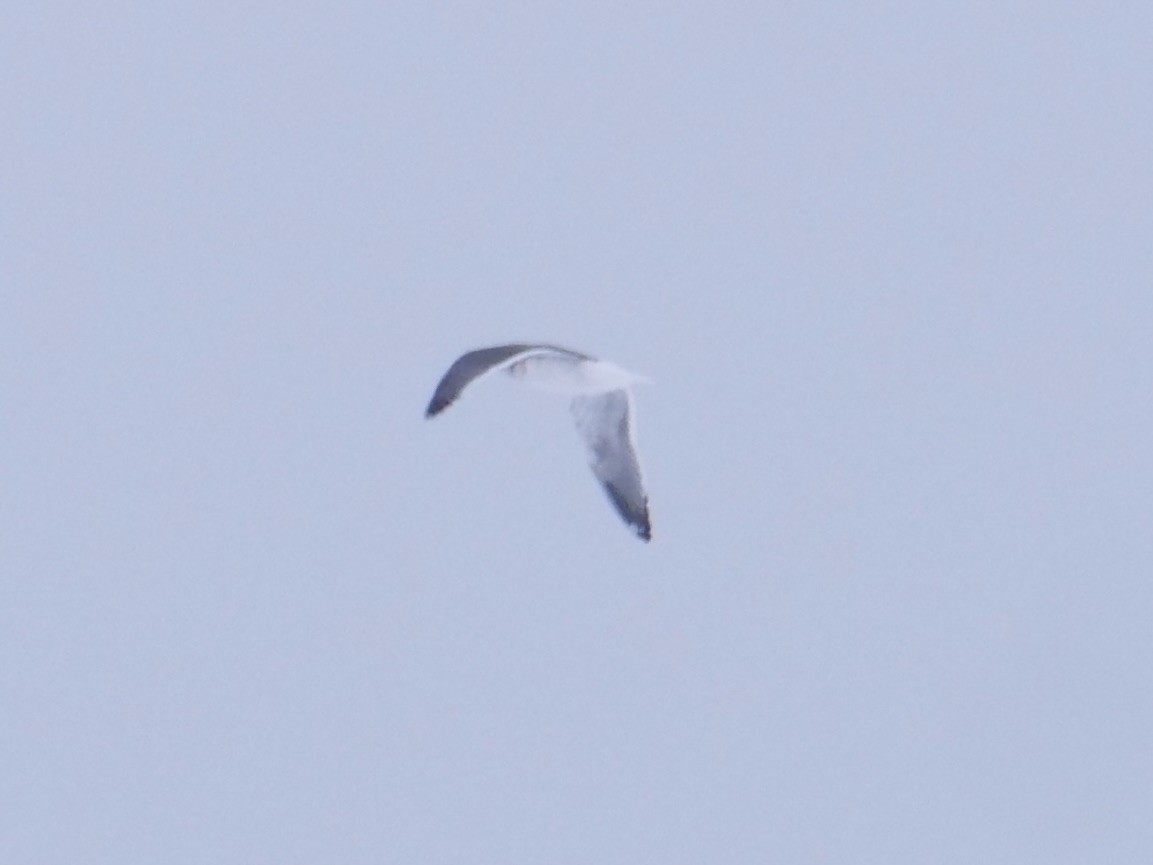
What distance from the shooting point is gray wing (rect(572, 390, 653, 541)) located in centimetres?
2373

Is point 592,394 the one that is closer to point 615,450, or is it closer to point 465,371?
point 615,450

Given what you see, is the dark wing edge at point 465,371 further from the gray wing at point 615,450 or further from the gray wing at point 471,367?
the gray wing at point 615,450

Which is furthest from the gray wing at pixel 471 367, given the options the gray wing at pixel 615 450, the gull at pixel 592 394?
the gray wing at pixel 615 450

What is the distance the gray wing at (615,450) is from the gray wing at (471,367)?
158cm

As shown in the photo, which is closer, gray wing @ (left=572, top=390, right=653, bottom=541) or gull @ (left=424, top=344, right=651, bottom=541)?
gull @ (left=424, top=344, right=651, bottom=541)

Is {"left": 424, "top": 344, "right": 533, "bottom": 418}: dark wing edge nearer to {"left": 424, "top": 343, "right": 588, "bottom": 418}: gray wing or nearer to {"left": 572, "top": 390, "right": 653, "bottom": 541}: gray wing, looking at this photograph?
{"left": 424, "top": 343, "right": 588, "bottom": 418}: gray wing

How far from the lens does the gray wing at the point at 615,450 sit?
2373cm

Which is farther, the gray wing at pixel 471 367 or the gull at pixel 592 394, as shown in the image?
the gull at pixel 592 394

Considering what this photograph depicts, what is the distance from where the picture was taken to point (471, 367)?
21.3m

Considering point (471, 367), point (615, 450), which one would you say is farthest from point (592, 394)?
point (471, 367)

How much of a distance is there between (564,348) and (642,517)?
2.26 m

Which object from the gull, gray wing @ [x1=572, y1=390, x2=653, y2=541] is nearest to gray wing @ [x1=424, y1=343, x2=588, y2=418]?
the gull

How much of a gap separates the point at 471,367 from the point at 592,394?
252 cm

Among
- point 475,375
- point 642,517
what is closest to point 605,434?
point 642,517
